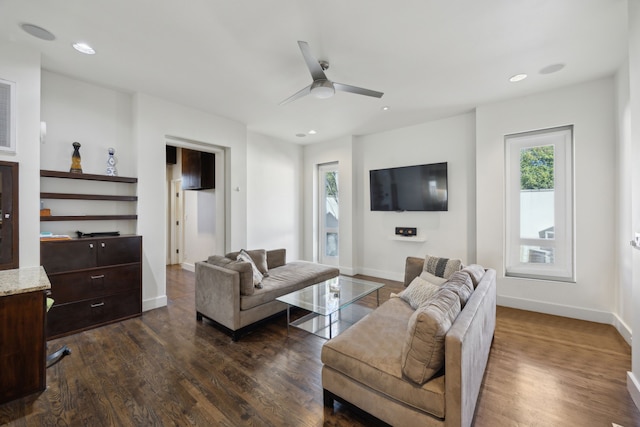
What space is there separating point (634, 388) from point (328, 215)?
191 inches

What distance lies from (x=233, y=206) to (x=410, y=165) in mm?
→ 3238

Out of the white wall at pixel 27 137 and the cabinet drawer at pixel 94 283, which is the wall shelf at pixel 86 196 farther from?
the cabinet drawer at pixel 94 283

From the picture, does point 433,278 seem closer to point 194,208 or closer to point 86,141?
point 86,141

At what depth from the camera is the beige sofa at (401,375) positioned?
1.36 meters

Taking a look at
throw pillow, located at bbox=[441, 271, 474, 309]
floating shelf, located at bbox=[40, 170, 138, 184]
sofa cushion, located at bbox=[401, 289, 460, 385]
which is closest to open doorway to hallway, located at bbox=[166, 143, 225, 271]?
floating shelf, located at bbox=[40, 170, 138, 184]

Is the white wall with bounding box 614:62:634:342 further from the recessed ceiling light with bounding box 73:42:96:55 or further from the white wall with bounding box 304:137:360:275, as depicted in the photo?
the recessed ceiling light with bounding box 73:42:96:55

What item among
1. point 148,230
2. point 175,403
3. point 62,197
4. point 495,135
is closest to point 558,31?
point 495,135

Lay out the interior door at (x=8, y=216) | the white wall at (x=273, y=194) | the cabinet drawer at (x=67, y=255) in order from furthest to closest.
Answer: the white wall at (x=273, y=194), the cabinet drawer at (x=67, y=255), the interior door at (x=8, y=216)

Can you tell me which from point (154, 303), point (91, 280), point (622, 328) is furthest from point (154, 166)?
point (622, 328)

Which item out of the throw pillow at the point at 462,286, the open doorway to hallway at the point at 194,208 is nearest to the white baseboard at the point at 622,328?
the throw pillow at the point at 462,286

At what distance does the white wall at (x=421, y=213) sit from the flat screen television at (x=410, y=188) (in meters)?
0.15

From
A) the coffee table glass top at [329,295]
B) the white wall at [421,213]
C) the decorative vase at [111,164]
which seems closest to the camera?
the coffee table glass top at [329,295]

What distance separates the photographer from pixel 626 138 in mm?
2777

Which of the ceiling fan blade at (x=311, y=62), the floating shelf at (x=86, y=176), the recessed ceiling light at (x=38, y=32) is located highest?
the recessed ceiling light at (x=38, y=32)
